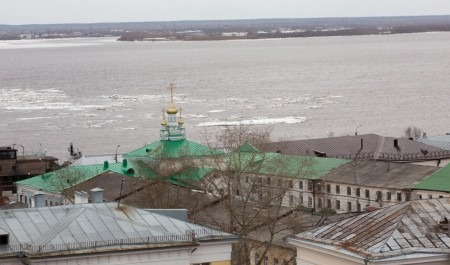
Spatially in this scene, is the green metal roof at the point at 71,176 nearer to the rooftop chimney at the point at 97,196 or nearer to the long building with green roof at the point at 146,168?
the long building with green roof at the point at 146,168

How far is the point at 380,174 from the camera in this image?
52375mm

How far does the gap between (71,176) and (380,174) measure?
34.2 feet

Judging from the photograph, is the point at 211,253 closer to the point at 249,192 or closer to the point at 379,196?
the point at 249,192

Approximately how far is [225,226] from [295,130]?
55098 millimetres

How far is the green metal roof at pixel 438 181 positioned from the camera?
153 ft

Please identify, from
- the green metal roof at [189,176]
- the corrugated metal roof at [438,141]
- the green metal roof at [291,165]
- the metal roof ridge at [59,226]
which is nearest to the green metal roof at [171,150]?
the green metal roof at [291,165]

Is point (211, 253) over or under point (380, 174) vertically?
over

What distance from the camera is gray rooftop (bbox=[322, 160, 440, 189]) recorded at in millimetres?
50250

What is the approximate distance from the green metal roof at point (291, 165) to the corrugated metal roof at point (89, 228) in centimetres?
2103

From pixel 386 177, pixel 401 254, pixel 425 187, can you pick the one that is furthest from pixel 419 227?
pixel 386 177

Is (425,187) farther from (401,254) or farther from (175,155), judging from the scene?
(401,254)

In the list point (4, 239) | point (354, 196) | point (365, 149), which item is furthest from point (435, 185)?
point (4, 239)

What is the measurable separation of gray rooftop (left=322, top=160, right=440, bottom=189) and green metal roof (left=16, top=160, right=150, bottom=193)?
723 centimetres

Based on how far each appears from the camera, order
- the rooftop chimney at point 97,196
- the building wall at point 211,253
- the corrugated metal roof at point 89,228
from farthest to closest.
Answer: the rooftop chimney at point 97,196 → the building wall at point 211,253 → the corrugated metal roof at point 89,228
